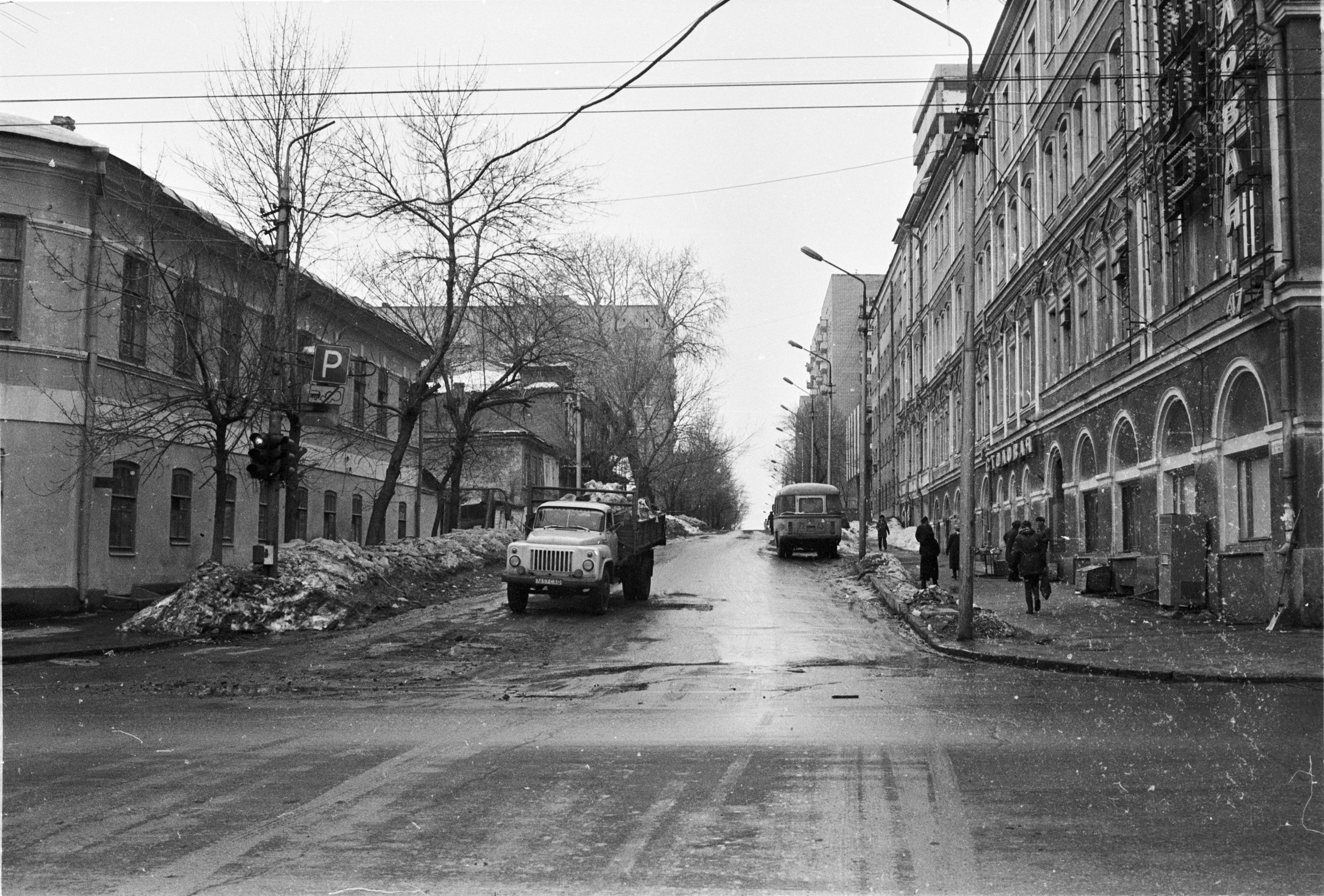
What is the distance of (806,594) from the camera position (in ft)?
99.5

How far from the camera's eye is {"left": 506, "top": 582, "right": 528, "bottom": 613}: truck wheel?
24969 millimetres

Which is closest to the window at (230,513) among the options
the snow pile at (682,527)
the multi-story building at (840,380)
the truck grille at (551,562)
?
the truck grille at (551,562)

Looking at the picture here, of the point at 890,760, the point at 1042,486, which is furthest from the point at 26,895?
the point at 1042,486

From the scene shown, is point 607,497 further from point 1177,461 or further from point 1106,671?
point 1106,671

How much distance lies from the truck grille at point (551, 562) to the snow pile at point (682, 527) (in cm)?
3247

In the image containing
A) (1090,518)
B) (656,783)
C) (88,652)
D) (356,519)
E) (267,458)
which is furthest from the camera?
(356,519)

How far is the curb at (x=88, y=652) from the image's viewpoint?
17.7 m

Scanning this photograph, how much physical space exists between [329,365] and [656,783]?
57.3 feet

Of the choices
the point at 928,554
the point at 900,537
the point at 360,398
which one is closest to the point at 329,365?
the point at 928,554

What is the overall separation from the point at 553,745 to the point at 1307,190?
1577cm

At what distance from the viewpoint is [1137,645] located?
1811cm

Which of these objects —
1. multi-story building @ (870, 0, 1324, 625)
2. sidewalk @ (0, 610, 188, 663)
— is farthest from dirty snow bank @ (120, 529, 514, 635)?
multi-story building @ (870, 0, 1324, 625)

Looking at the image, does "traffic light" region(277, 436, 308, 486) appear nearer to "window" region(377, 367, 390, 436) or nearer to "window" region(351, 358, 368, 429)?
"window" region(351, 358, 368, 429)

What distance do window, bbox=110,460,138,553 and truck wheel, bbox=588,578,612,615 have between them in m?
10.2
